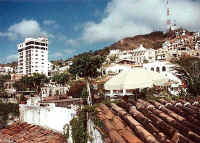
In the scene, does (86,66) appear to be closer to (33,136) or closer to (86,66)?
(86,66)

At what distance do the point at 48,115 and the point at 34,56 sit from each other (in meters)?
83.2

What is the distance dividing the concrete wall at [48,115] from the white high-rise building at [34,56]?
243ft

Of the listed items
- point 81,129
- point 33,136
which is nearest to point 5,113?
point 33,136

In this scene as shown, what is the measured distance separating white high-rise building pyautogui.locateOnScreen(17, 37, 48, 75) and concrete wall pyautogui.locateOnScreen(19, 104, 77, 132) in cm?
7402

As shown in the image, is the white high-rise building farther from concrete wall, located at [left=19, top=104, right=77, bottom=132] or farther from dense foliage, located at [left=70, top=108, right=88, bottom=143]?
dense foliage, located at [left=70, top=108, right=88, bottom=143]

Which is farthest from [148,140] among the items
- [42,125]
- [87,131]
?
[42,125]

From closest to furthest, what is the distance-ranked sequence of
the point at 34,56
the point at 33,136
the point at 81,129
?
1. the point at 81,129
2. the point at 33,136
3. the point at 34,56

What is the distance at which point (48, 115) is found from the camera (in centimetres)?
1531

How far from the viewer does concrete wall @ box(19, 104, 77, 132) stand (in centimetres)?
1284

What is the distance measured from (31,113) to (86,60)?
19149 mm

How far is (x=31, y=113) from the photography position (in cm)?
1783

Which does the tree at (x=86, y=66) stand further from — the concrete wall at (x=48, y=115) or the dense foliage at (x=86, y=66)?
the concrete wall at (x=48, y=115)

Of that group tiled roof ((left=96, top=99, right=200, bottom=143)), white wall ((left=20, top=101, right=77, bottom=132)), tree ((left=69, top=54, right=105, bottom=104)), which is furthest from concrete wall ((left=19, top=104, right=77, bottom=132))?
tree ((left=69, top=54, right=105, bottom=104))

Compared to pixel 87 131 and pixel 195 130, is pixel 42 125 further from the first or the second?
pixel 195 130
